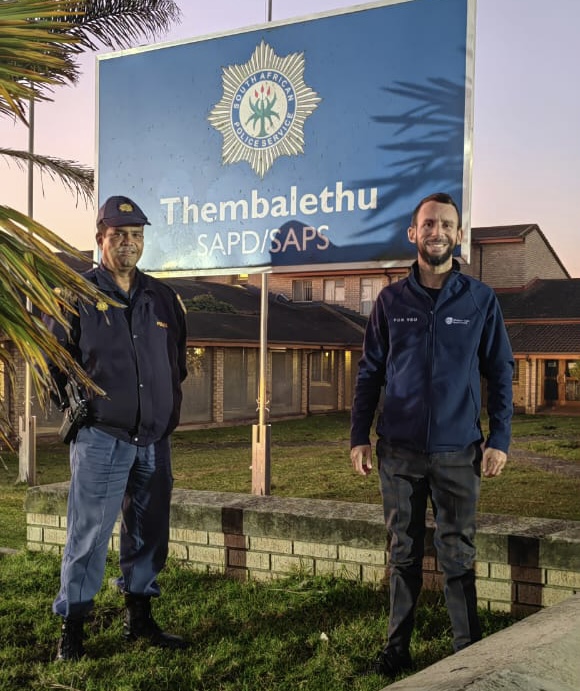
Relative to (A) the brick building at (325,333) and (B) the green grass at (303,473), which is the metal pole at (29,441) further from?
(A) the brick building at (325,333)

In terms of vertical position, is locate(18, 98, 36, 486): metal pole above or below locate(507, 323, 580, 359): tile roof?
below

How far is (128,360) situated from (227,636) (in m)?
1.40

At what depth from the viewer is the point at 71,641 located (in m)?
3.51

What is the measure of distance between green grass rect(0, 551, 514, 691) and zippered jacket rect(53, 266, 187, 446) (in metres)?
0.97

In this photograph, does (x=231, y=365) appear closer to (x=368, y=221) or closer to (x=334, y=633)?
(x=368, y=221)

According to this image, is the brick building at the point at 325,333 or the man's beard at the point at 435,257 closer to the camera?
the man's beard at the point at 435,257

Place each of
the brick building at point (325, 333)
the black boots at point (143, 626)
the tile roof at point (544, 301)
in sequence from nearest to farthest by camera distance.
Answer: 1. the black boots at point (143, 626)
2. the brick building at point (325, 333)
3. the tile roof at point (544, 301)

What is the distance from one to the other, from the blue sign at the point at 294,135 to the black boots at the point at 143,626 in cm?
256

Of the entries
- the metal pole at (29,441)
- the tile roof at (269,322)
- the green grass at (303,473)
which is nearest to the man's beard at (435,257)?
the green grass at (303,473)

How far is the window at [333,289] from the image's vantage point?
3441 cm

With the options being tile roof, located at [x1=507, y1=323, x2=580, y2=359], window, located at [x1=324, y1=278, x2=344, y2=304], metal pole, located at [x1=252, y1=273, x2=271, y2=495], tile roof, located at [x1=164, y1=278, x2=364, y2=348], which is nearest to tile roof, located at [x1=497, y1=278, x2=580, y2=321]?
tile roof, located at [x1=507, y1=323, x2=580, y2=359]

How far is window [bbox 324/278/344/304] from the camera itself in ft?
113

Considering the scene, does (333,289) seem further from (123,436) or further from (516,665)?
(516,665)

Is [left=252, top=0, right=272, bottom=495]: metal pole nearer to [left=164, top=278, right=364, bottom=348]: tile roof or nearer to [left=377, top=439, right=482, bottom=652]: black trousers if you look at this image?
[left=377, top=439, right=482, bottom=652]: black trousers
